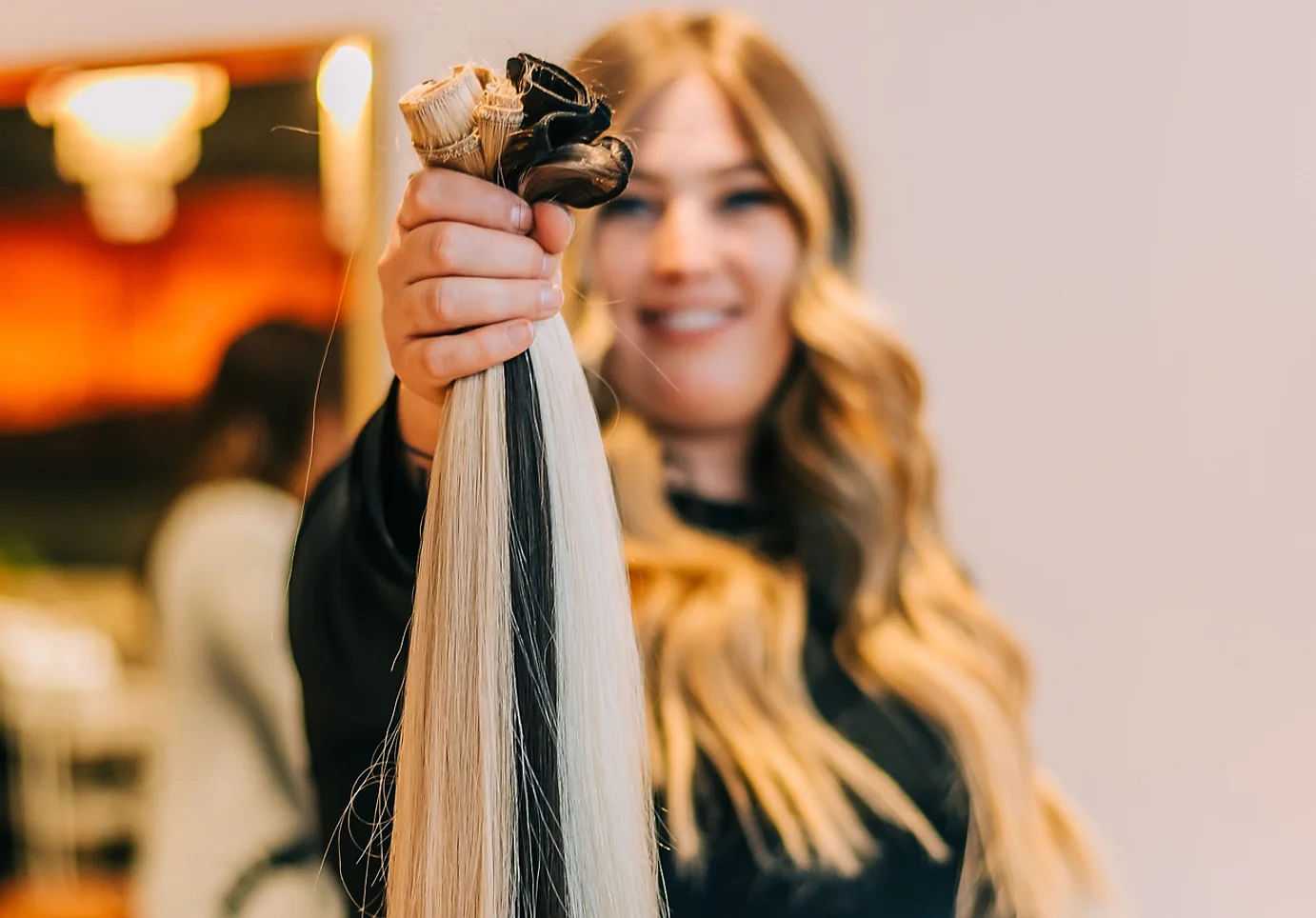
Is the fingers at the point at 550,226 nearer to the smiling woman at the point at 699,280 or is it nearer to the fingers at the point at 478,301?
the fingers at the point at 478,301

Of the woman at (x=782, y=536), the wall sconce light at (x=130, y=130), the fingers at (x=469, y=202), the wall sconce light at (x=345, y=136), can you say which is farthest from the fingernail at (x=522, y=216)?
the wall sconce light at (x=130, y=130)

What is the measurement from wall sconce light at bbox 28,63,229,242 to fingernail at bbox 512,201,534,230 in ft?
1.88

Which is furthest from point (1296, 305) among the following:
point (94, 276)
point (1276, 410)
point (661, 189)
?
point (94, 276)

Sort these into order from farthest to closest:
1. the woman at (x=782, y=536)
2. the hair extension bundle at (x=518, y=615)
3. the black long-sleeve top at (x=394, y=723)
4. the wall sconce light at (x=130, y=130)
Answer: the wall sconce light at (x=130, y=130) < the woman at (x=782, y=536) < the black long-sleeve top at (x=394, y=723) < the hair extension bundle at (x=518, y=615)

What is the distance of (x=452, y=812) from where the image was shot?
Answer: 1.35 feet

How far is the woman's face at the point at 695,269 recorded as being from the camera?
0.80 m

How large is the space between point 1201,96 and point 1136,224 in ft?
0.36

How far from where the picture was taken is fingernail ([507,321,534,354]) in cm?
42

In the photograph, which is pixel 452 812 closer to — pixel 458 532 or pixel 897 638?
pixel 458 532

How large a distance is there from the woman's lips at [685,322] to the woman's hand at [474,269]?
357mm

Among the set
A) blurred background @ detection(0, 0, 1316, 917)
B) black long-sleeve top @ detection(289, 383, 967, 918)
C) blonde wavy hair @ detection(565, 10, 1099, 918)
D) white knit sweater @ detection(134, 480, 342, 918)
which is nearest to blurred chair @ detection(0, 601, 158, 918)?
white knit sweater @ detection(134, 480, 342, 918)

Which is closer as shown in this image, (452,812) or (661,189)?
(452,812)

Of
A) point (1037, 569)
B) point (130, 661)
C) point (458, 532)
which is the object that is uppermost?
point (458, 532)

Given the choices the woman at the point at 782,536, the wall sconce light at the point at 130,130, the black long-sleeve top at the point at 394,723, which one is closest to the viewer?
the black long-sleeve top at the point at 394,723
